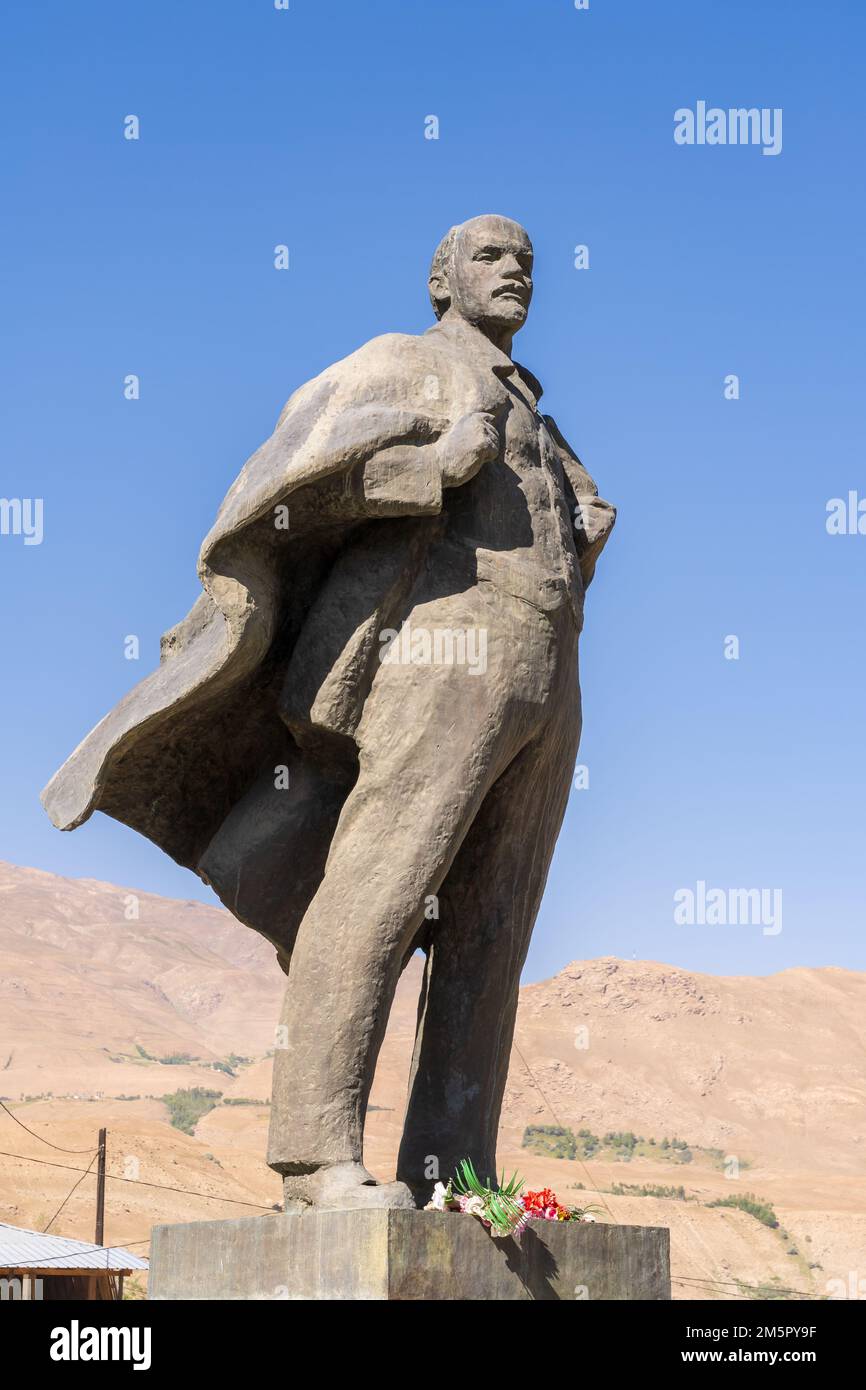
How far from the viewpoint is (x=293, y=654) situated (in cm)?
625

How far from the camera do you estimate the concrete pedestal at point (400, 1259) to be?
5117mm

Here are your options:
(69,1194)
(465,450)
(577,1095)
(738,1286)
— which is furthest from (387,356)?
(577,1095)

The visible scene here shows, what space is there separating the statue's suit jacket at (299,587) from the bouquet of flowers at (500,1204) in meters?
1.64

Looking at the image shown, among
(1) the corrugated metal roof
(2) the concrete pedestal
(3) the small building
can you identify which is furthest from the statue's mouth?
(1) the corrugated metal roof

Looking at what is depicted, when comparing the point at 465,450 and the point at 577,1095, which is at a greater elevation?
the point at 465,450

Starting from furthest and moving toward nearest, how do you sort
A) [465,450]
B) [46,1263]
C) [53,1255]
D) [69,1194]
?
1. [69,1194]
2. [53,1255]
3. [46,1263]
4. [465,450]

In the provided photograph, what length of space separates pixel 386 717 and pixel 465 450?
973 millimetres

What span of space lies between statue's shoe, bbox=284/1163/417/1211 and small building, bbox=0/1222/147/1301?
1561 centimetres

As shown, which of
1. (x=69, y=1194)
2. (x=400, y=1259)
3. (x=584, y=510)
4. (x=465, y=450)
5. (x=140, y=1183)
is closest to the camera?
(x=400, y=1259)

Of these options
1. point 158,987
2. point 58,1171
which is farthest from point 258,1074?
point 158,987

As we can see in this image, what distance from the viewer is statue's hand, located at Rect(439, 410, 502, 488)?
5.95m

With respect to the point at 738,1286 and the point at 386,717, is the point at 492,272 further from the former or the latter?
the point at 738,1286

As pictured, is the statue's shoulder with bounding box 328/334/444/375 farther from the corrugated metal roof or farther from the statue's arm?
the corrugated metal roof

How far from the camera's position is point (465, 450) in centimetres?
596
